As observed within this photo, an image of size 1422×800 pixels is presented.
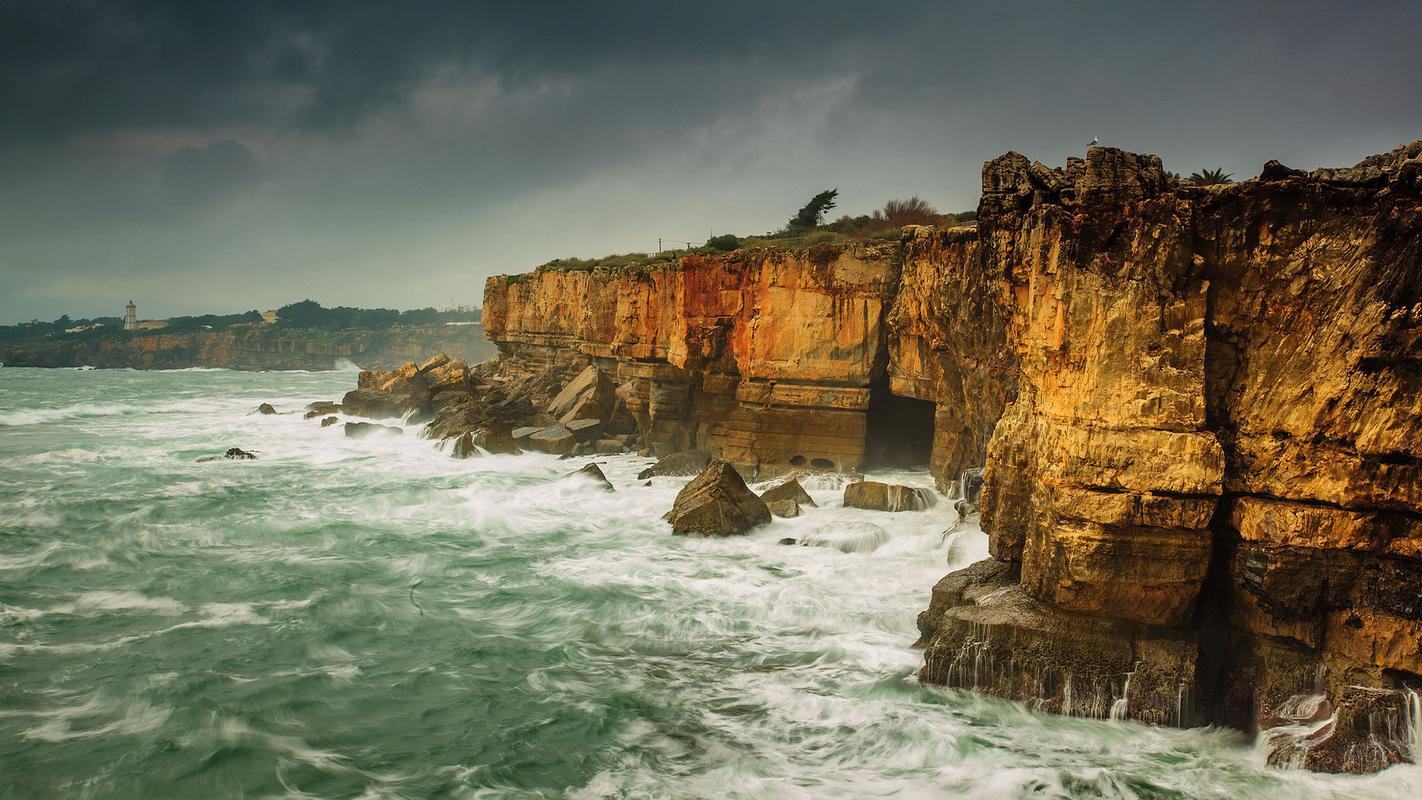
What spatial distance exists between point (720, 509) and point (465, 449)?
44.8 feet

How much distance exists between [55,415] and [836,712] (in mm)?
47579

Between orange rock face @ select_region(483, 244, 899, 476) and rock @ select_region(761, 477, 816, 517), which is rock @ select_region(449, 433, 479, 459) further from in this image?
rock @ select_region(761, 477, 816, 517)

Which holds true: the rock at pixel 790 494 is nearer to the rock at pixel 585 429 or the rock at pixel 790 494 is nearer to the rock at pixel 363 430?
the rock at pixel 585 429

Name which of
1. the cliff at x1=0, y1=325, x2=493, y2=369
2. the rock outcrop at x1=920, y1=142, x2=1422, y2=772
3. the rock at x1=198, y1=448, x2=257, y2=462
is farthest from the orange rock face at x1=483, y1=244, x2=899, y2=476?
the cliff at x1=0, y1=325, x2=493, y2=369

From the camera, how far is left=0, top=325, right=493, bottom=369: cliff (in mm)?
101938

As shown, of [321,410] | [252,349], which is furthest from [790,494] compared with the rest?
[252,349]

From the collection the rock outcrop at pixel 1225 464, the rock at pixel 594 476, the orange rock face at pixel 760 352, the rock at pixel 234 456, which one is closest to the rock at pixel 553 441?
the orange rock face at pixel 760 352

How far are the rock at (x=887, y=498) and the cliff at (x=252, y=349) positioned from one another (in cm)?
9193

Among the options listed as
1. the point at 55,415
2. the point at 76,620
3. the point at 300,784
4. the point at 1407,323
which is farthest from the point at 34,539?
the point at 55,415

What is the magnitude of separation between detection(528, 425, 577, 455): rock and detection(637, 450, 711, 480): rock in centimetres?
492

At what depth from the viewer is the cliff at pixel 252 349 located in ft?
334

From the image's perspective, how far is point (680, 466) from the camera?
22.8 m

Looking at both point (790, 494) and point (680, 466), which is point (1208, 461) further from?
point (680, 466)

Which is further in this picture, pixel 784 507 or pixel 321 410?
pixel 321 410
